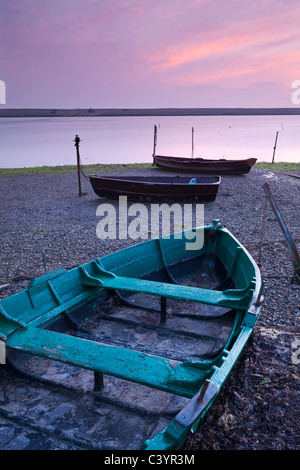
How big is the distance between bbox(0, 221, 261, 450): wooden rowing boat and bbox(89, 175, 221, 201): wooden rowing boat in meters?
7.75

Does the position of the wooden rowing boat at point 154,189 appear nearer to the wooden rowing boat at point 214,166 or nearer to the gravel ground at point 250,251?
the gravel ground at point 250,251

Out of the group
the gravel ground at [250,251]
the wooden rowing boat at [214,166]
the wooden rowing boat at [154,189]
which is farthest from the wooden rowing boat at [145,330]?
the wooden rowing boat at [214,166]

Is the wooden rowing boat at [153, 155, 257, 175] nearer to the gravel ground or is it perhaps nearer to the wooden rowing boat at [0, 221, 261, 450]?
the gravel ground

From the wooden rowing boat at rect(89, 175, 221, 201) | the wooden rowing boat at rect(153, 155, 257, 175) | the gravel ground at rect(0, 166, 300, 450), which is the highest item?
the wooden rowing boat at rect(153, 155, 257, 175)

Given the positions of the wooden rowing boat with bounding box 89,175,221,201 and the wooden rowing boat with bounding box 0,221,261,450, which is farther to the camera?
the wooden rowing boat with bounding box 89,175,221,201

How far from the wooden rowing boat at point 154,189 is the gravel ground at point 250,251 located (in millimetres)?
759

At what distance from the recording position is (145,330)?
5.96 metres

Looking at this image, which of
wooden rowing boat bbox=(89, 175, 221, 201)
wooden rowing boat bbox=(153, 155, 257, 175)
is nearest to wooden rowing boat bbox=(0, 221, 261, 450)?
wooden rowing boat bbox=(89, 175, 221, 201)

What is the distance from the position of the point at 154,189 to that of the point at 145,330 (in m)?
10.7

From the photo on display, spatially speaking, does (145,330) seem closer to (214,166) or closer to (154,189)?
(154,189)

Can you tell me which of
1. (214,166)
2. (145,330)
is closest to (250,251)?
(145,330)

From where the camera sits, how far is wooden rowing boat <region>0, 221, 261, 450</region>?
3748 millimetres
